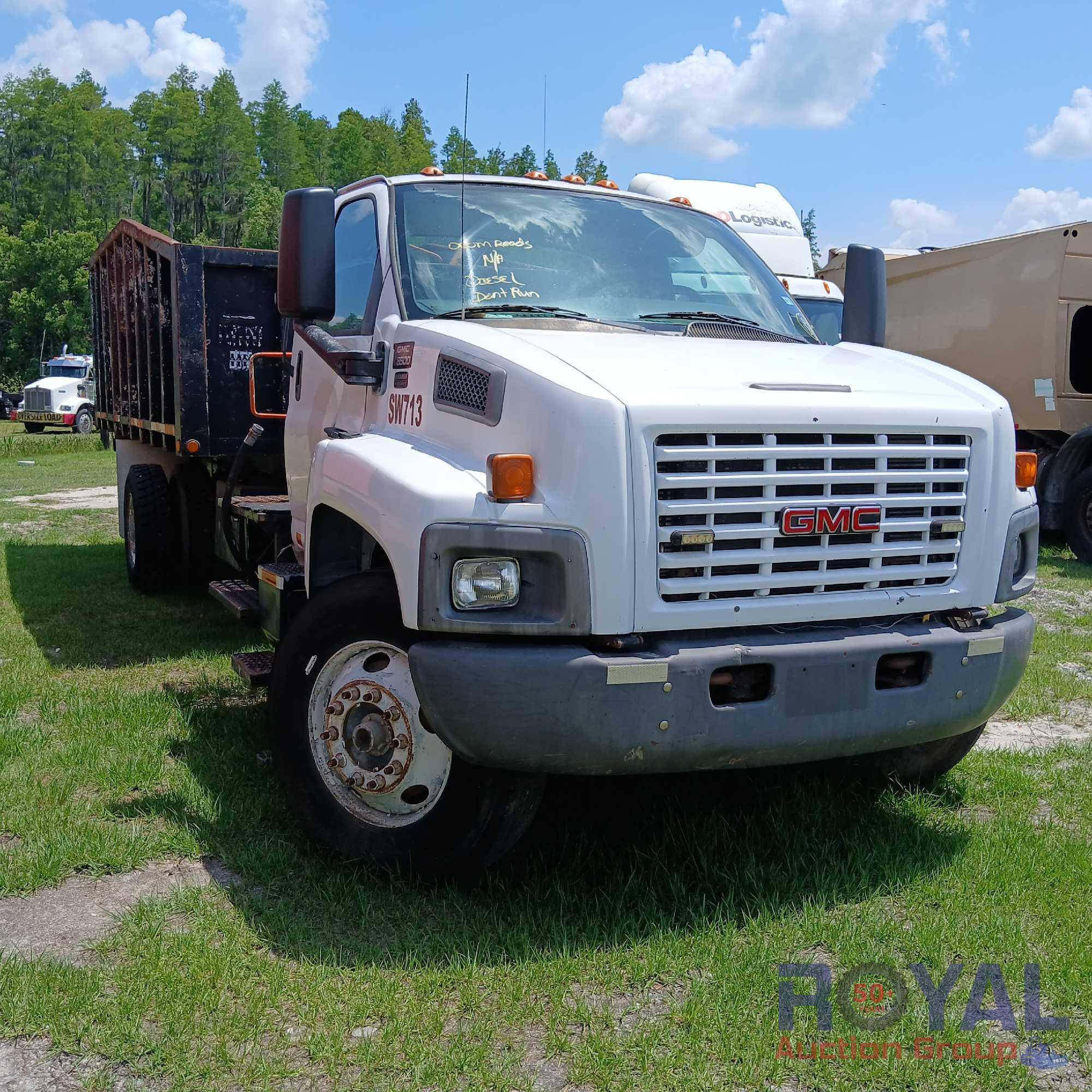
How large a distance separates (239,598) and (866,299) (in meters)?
3.26

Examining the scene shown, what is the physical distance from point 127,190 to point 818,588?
123916mm

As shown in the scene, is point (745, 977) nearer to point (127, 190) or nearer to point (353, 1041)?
point (353, 1041)

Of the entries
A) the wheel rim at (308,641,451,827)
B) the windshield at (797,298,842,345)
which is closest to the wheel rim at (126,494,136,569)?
the wheel rim at (308,641,451,827)

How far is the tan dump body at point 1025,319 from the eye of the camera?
12156 millimetres

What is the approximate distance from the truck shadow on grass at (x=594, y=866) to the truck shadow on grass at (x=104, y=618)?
228cm

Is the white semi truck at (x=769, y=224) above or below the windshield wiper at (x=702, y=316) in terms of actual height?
above

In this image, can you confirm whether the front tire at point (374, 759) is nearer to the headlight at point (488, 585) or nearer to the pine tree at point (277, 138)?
the headlight at point (488, 585)

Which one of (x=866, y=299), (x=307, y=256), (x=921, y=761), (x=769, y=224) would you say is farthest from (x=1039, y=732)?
(x=769, y=224)

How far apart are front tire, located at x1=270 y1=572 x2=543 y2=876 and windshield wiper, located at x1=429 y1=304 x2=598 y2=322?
105 cm

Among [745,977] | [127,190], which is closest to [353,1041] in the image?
[745,977]

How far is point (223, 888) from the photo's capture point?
3.80 meters

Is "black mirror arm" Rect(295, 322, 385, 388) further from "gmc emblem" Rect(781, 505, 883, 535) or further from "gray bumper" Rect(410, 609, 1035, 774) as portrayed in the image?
"gmc emblem" Rect(781, 505, 883, 535)

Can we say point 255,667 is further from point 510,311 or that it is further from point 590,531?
point 590,531

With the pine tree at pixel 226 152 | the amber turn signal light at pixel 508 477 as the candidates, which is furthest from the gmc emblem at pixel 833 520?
the pine tree at pixel 226 152
